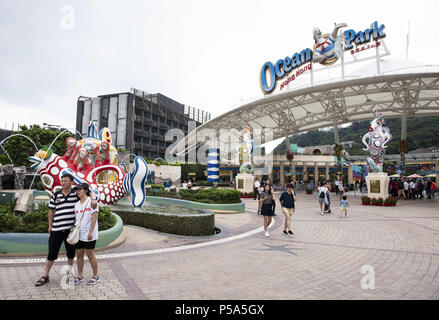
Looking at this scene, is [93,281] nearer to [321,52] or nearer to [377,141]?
[377,141]

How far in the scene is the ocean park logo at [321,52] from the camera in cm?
2339

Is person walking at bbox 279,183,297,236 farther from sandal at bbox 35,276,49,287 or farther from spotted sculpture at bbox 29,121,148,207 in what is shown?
sandal at bbox 35,276,49,287

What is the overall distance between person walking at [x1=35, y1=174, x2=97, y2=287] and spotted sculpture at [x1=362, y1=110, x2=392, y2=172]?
19.6m

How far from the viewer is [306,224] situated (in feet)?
33.5

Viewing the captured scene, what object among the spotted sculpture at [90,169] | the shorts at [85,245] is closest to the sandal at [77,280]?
the shorts at [85,245]

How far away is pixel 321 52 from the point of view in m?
24.8

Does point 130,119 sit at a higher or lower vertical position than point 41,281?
higher

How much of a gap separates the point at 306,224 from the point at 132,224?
6.46 metres

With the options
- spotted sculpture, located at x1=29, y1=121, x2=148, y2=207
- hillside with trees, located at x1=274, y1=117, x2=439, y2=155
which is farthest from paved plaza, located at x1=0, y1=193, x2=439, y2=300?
hillside with trees, located at x1=274, y1=117, x2=439, y2=155

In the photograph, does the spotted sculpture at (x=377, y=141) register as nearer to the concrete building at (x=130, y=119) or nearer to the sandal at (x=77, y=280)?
the sandal at (x=77, y=280)

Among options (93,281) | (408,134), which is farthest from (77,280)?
(408,134)

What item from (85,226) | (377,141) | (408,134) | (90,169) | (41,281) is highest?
(408,134)

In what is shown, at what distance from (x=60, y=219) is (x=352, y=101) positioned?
34.1m

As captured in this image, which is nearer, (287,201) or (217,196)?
(287,201)
